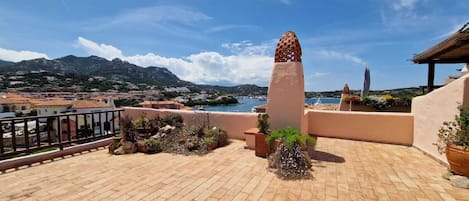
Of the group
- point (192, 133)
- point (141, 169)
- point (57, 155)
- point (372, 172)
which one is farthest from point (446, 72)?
point (57, 155)

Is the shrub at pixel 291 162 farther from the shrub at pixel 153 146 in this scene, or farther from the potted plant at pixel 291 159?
the shrub at pixel 153 146

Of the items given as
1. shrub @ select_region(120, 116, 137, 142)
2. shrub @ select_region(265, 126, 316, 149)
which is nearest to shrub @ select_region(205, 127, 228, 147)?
shrub @ select_region(265, 126, 316, 149)

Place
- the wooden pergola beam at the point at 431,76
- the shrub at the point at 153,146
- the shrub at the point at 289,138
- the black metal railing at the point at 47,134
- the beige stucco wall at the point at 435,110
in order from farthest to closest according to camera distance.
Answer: the wooden pergola beam at the point at 431,76
the shrub at the point at 153,146
the black metal railing at the point at 47,134
the shrub at the point at 289,138
the beige stucco wall at the point at 435,110

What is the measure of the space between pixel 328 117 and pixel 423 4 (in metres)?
4.26

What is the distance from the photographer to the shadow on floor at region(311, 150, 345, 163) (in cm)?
375

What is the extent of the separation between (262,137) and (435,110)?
3219 mm

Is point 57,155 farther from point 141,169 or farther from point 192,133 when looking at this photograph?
point 192,133

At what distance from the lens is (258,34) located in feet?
32.9

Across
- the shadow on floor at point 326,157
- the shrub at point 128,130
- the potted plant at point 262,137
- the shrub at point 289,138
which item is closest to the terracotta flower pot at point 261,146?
the potted plant at point 262,137

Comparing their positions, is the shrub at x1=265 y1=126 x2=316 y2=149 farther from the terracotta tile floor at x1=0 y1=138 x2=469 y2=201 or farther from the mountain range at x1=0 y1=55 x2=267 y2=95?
the mountain range at x1=0 y1=55 x2=267 y2=95

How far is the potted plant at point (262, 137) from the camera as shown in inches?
157

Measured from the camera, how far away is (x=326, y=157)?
3932 millimetres

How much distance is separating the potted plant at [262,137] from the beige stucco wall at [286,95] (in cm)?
33

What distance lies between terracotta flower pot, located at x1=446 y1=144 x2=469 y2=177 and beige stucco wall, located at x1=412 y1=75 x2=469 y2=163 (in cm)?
→ 82
